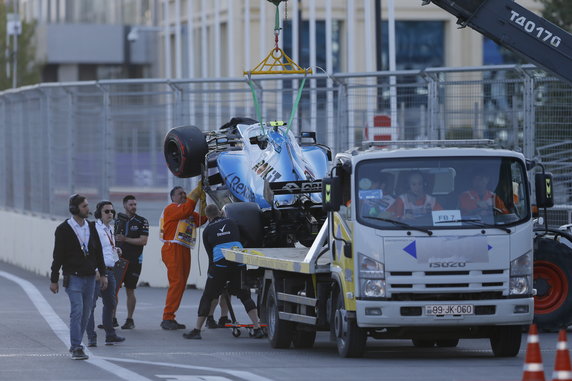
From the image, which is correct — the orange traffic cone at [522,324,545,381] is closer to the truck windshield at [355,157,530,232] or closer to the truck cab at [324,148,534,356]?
the truck cab at [324,148,534,356]

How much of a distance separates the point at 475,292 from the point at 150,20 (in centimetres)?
5427

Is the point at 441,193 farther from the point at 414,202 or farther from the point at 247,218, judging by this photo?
the point at 247,218

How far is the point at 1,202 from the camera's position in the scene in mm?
36062

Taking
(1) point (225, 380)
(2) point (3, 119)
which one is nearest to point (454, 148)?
(1) point (225, 380)

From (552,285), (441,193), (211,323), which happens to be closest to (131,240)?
(211,323)

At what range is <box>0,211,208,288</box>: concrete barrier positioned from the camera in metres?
26.6

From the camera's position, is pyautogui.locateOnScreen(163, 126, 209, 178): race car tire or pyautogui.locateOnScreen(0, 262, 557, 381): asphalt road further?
pyautogui.locateOnScreen(163, 126, 209, 178): race car tire

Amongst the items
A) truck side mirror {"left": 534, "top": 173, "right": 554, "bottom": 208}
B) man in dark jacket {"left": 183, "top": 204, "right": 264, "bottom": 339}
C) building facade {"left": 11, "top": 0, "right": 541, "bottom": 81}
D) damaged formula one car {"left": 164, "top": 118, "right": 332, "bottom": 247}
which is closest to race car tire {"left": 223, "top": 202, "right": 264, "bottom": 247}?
damaged formula one car {"left": 164, "top": 118, "right": 332, "bottom": 247}

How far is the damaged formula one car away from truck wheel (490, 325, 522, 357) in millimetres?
3487

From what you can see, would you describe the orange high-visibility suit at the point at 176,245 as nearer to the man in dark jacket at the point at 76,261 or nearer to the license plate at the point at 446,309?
the man in dark jacket at the point at 76,261

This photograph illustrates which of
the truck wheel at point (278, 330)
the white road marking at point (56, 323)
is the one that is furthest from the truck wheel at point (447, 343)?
the white road marking at point (56, 323)

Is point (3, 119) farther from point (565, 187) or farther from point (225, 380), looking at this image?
point (225, 380)

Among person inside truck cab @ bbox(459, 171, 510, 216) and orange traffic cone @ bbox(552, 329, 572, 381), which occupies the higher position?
person inside truck cab @ bbox(459, 171, 510, 216)

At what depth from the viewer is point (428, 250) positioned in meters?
15.0
